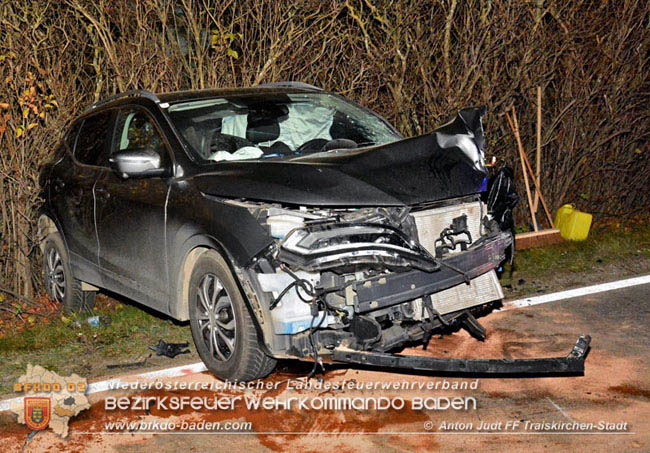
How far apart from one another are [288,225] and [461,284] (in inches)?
45.9

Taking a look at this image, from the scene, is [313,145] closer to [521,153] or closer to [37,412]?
[37,412]

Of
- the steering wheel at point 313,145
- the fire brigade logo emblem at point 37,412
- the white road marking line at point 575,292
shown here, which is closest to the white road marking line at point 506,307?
the white road marking line at point 575,292

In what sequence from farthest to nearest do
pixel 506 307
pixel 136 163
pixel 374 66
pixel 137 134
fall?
pixel 374 66
pixel 506 307
pixel 137 134
pixel 136 163

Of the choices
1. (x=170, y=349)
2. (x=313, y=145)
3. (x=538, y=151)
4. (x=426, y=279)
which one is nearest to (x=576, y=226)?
(x=538, y=151)

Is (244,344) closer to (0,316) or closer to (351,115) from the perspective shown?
(351,115)

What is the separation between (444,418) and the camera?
463cm

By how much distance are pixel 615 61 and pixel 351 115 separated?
4.75 meters

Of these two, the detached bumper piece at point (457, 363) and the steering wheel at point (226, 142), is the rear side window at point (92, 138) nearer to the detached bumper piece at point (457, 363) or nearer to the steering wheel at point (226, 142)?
the steering wheel at point (226, 142)

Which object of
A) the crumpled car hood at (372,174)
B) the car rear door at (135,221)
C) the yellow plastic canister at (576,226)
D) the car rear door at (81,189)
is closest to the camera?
the crumpled car hood at (372,174)

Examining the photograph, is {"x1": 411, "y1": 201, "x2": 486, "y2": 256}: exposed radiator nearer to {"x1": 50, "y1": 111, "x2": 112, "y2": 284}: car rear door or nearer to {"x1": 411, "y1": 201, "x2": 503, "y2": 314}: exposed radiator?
{"x1": 411, "y1": 201, "x2": 503, "y2": 314}: exposed radiator

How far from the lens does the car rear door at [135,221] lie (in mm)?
5672

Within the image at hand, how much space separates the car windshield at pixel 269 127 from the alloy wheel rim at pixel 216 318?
884 millimetres

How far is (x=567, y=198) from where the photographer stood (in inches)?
409

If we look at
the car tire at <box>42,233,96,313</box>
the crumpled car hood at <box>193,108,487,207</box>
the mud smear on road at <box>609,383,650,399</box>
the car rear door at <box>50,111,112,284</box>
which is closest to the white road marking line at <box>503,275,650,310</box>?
the mud smear on road at <box>609,383,650,399</box>
